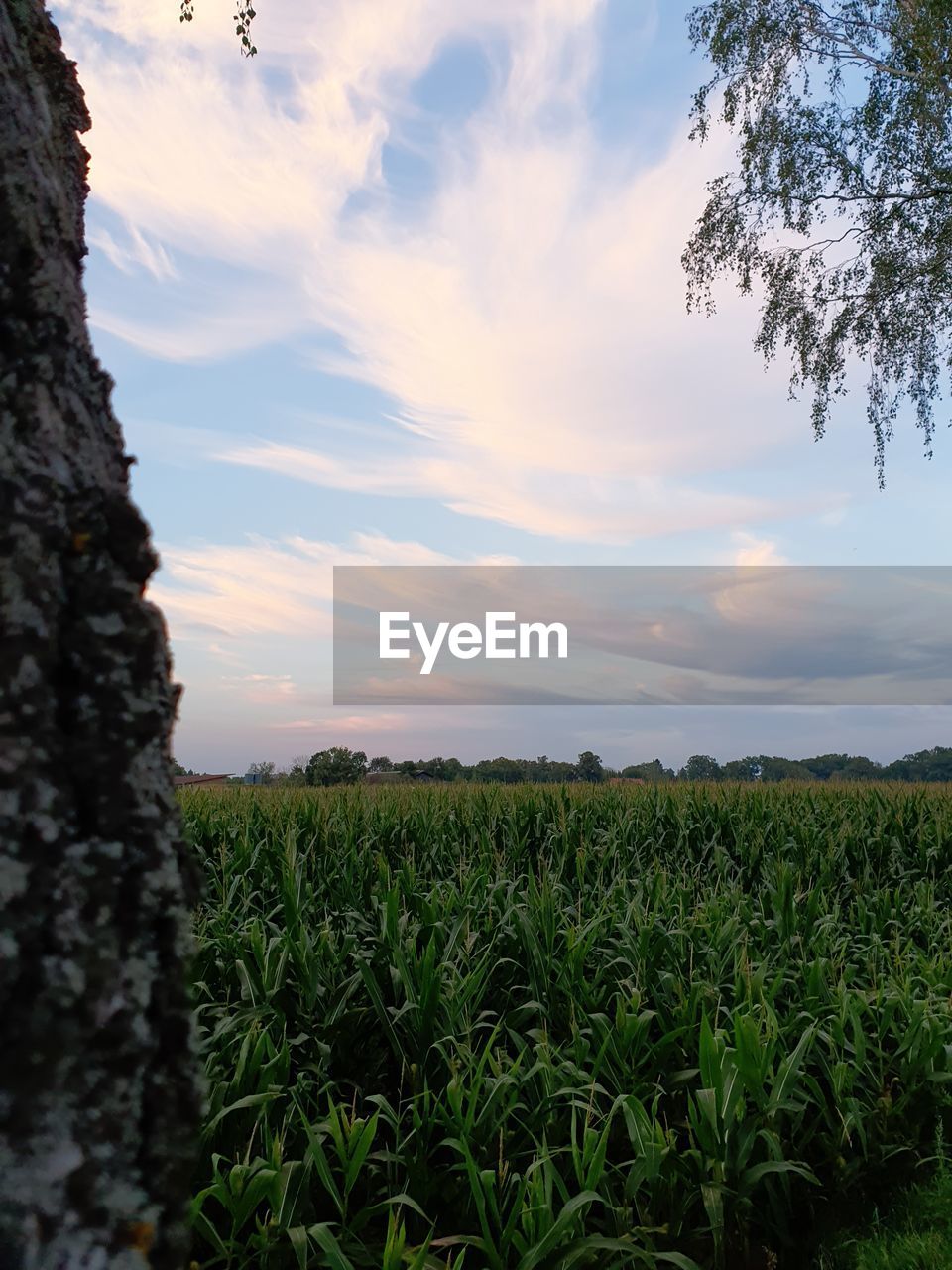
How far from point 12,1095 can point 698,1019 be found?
427 cm

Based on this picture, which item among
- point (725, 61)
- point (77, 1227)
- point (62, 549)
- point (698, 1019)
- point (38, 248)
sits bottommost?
Answer: point (698, 1019)

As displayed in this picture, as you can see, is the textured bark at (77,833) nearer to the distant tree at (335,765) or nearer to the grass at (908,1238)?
the grass at (908,1238)

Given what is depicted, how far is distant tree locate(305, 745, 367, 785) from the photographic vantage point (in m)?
19.2

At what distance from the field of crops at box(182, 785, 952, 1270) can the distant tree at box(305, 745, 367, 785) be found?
461 inches

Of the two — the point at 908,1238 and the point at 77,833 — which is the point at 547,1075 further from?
the point at 77,833

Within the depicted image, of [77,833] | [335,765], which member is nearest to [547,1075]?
[77,833]

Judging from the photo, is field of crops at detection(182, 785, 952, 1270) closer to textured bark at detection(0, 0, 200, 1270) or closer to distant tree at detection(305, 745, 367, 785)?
textured bark at detection(0, 0, 200, 1270)

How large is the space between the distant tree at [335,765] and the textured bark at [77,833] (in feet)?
58.0

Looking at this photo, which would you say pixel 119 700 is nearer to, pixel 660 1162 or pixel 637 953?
pixel 660 1162

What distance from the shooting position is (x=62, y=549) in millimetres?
1205

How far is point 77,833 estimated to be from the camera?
3.78 feet

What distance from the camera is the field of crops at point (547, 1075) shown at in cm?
328

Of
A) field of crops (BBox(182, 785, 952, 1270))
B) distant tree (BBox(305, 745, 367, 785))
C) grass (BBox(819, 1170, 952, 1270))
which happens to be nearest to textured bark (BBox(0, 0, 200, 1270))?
field of crops (BBox(182, 785, 952, 1270))

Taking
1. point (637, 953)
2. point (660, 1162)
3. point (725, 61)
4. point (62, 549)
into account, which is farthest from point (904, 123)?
point (62, 549)
